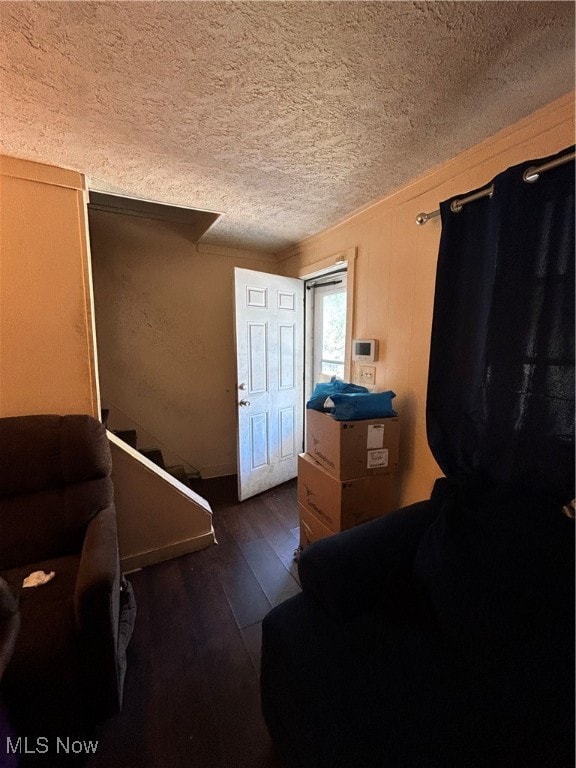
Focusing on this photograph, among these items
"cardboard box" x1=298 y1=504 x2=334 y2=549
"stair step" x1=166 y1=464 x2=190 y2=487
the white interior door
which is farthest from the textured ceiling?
"stair step" x1=166 y1=464 x2=190 y2=487

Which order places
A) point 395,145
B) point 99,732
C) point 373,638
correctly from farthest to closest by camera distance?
point 395,145 → point 99,732 → point 373,638

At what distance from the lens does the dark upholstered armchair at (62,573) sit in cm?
96

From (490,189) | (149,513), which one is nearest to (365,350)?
(490,189)

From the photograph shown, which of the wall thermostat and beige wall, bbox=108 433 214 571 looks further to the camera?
the wall thermostat

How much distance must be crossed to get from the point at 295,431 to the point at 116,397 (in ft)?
5.59

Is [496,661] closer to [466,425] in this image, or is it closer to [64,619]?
[466,425]

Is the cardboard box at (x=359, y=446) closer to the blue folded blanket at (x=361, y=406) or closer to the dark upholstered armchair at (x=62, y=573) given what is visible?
the blue folded blanket at (x=361, y=406)

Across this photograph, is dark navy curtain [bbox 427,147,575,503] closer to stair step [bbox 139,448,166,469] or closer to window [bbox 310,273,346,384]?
window [bbox 310,273,346,384]

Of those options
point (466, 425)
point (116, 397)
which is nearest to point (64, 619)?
point (466, 425)

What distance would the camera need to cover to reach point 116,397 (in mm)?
2758

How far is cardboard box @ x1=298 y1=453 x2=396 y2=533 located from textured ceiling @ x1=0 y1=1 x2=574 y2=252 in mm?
1633

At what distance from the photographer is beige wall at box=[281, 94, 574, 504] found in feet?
4.45

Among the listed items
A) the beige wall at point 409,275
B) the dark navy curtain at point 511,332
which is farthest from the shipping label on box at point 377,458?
the dark navy curtain at point 511,332

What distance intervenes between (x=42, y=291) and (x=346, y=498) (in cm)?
191
